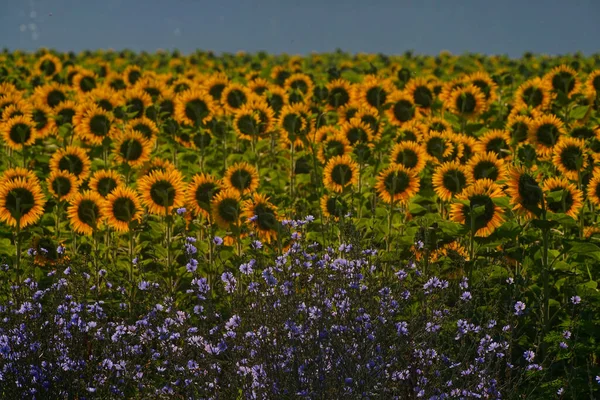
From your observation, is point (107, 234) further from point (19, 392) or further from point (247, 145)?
point (247, 145)

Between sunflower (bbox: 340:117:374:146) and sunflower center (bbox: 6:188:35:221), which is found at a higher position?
sunflower (bbox: 340:117:374:146)

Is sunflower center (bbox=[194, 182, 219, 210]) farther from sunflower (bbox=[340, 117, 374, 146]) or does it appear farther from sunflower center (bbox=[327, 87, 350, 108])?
sunflower center (bbox=[327, 87, 350, 108])

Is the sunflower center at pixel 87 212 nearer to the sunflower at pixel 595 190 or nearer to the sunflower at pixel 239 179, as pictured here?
the sunflower at pixel 239 179

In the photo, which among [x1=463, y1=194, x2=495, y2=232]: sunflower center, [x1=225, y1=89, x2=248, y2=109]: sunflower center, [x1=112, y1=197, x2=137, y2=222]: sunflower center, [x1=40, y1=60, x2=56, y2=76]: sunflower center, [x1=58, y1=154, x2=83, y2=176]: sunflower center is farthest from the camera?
[x1=40, y1=60, x2=56, y2=76]: sunflower center

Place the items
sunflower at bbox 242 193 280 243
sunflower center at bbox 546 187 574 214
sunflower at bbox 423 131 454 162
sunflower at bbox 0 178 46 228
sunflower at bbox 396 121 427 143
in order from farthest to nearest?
sunflower at bbox 396 121 427 143 → sunflower at bbox 423 131 454 162 → sunflower at bbox 0 178 46 228 → sunflower at bbox 242 193 280 243 → sunflower center at bbox 546 187 574 214

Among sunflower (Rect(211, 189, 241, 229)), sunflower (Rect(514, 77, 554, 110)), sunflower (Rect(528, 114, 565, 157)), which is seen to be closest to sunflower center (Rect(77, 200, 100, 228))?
sunflower (Rect(211, 189, 241, 229))

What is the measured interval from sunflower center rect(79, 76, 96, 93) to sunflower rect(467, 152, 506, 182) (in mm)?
7771

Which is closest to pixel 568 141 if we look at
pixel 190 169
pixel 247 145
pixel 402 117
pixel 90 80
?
pixel 402 117

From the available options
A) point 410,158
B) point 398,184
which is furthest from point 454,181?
point 410,158

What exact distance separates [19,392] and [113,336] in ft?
1.95

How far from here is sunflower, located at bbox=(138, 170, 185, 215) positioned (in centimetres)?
758

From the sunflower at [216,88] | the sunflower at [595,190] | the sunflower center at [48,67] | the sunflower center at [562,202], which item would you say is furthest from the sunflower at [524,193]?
the sunflower center at [48,67]

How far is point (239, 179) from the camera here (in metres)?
7.93

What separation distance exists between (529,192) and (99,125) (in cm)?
547
